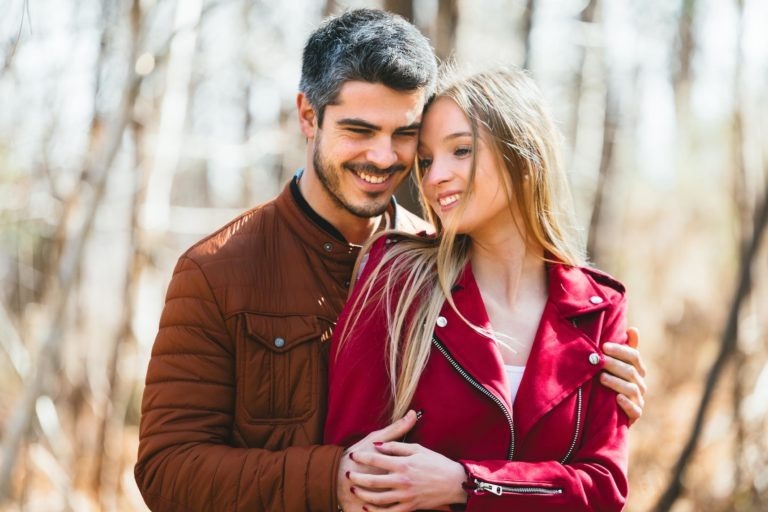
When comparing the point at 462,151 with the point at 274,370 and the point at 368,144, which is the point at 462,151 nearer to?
the point at 368,144

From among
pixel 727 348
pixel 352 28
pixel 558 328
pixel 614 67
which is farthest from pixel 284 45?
pixel 558 328

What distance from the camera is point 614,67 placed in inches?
377

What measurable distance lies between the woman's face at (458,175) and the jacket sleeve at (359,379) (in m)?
0.39

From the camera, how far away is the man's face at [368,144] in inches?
114

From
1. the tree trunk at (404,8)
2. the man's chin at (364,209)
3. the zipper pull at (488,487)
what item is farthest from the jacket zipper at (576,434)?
the tree trunk at (404,8)

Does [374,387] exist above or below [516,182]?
below

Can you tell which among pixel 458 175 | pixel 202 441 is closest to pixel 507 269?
pixel 458 175

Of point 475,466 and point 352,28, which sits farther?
point 352,28

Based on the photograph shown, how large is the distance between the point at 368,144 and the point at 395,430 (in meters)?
1.02

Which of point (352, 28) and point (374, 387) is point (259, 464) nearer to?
point (374, 387)

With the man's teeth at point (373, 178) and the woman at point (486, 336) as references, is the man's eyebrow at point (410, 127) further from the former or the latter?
the man's teeth at point (373, 178)

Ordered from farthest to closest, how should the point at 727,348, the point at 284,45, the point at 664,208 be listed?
the point at 664,208, the point at 284,45, the point at 727,348

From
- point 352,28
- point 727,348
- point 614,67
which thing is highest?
point 614,67

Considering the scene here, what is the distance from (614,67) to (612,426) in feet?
25.2
